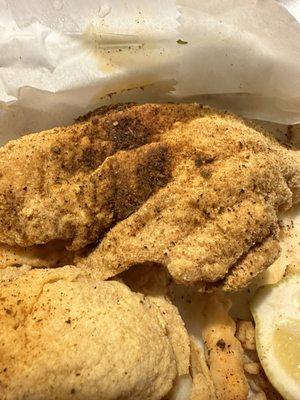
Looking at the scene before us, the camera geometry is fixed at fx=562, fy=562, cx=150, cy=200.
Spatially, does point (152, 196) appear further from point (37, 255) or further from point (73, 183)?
point (37, 255)

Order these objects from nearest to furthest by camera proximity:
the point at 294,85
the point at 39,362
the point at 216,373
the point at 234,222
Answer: the point at 39,362 < the point at 234,222 < the point at 216,373 < the point at 294,85

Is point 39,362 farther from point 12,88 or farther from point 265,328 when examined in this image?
point 12,88

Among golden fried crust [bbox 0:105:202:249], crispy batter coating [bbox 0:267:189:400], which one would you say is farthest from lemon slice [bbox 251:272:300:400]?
golden fried crust [bbox 0:105:202:249]

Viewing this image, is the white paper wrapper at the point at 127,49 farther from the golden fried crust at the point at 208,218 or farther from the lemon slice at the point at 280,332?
the lemon slice at the point at 280,332

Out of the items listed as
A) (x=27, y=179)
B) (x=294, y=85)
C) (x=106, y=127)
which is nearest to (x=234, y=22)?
(x=294, y=85)

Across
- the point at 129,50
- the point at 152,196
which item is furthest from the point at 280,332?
the point at 129,50

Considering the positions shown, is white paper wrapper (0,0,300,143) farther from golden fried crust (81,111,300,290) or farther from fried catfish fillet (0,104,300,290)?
golden fried crust (81,111,300,290)
